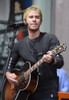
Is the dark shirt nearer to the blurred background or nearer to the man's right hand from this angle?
the man's right hand

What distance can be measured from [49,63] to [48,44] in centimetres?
24

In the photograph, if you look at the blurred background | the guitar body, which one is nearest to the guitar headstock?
the guitar body

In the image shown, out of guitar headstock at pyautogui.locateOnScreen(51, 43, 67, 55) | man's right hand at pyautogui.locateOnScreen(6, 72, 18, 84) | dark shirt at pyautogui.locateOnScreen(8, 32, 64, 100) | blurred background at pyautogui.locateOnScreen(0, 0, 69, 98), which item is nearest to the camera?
guitar headstock at pyautogui.locateOnScreen(51, 43, 67, 55)

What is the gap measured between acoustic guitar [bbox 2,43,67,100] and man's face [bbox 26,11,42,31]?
0.35m

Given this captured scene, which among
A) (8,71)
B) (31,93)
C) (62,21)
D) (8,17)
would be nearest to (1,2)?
(8,17)

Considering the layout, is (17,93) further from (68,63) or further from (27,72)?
(68,63)

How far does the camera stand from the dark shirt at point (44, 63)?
8.25 ft

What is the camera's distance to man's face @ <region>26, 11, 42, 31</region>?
264 cm

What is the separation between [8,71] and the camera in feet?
9.64

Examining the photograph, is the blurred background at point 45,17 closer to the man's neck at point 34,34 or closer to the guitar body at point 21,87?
the guitar body at point 21,87

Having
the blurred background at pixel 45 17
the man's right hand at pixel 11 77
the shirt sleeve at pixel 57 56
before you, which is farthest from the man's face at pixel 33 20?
the blurred background at pixel 45 17

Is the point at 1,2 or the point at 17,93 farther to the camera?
the point at 1,2

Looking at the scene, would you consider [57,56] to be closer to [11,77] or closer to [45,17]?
[11,77]

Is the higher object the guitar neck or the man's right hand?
the guitar neck
